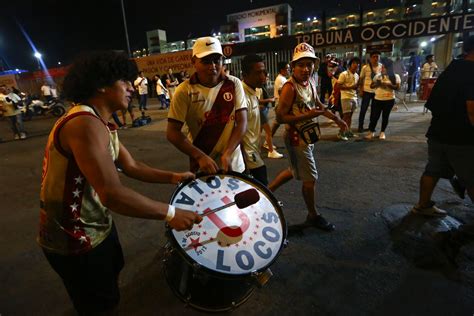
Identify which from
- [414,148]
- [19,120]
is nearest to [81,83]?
[414,148]

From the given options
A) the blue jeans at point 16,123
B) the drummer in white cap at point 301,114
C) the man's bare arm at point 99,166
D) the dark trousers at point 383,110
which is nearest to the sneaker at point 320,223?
the drummer in white cap at point 301,114

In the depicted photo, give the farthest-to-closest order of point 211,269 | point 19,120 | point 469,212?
point 19,120, point 469,212, point 211,269

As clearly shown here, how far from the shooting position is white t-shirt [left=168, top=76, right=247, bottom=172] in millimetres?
2547

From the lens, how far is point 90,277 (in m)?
1.64

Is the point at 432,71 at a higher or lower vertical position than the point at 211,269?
higher

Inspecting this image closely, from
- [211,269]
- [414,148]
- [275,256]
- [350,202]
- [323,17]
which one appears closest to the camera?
[211,269]

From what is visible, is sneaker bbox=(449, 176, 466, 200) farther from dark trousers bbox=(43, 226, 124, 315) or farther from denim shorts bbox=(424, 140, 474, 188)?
dark trousers bbox=(43, 226, 124, 315)

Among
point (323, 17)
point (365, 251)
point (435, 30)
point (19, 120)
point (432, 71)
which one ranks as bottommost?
point (365, 251)

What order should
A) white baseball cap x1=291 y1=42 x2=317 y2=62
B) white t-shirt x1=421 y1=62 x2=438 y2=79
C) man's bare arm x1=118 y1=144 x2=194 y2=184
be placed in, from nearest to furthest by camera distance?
man's bare arm x1=118 y1=144 x2=194 y2=184
white baseball cap x1=291 y1=42 x2=317 y2=62
white t-shirt x1=421 y1=62 x2=438 y2=79

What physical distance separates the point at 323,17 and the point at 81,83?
1254 centimetres

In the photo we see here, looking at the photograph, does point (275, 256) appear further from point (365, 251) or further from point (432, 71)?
point (432, 71)

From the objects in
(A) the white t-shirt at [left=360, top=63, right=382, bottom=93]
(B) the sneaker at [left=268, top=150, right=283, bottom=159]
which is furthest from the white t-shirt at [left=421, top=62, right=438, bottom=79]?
(B) the sneaker at [left=268, top=150, right=283, bottom=159]

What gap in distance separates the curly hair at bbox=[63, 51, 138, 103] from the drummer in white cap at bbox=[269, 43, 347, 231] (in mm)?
2021

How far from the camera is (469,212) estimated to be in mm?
3561
